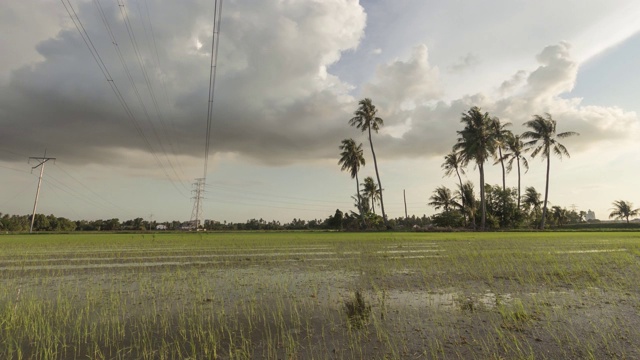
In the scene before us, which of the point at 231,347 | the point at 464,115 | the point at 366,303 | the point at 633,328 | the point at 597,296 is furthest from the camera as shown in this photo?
the point at 464,115

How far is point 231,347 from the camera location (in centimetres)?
497

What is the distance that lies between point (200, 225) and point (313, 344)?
8953 centimetres

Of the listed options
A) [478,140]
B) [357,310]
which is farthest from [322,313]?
[478,140]

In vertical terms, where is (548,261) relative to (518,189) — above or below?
below

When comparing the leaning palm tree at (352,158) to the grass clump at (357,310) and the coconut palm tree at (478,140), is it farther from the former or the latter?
the grass clump at (357,310)

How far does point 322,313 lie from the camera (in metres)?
6.68

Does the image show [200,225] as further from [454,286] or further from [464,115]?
[454,286]

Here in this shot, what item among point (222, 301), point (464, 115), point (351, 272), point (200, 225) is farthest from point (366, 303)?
point (200, 225)

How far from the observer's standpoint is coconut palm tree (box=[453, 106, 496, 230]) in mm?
50812

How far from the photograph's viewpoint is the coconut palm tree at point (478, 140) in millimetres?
50812

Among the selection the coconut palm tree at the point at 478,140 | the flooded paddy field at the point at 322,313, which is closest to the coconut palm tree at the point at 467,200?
the coconut palm tree at the point at 478,140

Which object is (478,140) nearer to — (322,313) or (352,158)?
(352,158)

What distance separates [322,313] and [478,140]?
168ft

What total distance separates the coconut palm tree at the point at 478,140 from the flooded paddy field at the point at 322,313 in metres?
41.4
